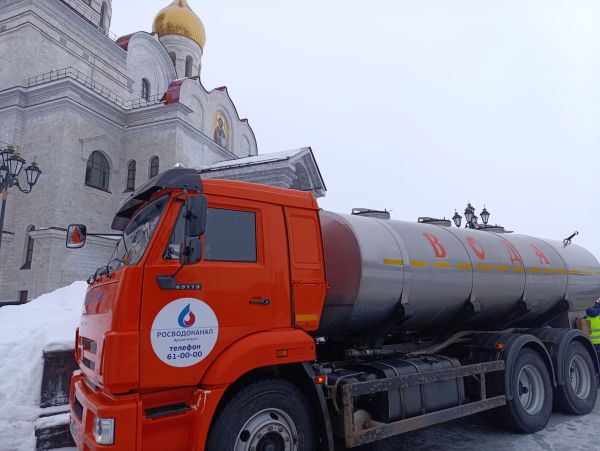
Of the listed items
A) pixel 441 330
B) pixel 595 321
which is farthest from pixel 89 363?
pixel 595 321

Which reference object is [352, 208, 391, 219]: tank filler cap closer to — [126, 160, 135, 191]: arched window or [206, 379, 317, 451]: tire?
[206, 379, 317, 451]: tire

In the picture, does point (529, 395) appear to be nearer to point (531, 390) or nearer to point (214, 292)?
point (531, 390)

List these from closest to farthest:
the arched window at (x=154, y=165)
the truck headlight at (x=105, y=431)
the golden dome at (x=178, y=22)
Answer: the truck headlight at (x=105, y=431) < the arched window at (x=154, y=165) < the golden dome at (x=178, y=22)

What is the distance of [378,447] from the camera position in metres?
5.62

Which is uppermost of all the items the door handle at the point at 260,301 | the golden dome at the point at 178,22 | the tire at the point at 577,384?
the golden dome at the point at 178,22

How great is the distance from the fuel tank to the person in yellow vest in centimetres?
64

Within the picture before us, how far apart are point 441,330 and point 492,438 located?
1.53 meters

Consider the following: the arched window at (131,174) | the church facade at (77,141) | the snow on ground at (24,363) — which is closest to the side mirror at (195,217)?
the snow on ground at (24,363)

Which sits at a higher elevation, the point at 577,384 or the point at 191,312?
the point at 191,312

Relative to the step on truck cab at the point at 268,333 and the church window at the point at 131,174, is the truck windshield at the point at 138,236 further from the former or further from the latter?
the church window at the point at 131,174

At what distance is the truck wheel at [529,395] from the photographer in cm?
595

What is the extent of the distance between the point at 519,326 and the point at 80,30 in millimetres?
29411

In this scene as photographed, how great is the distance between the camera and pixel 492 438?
5.89 m

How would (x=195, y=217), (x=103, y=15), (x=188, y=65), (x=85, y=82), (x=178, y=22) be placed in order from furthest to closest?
(x=188, y=65) → (x=178, y=22) → (x=103, y=15) → (x=85, y=82) → (x=195, y=217)
